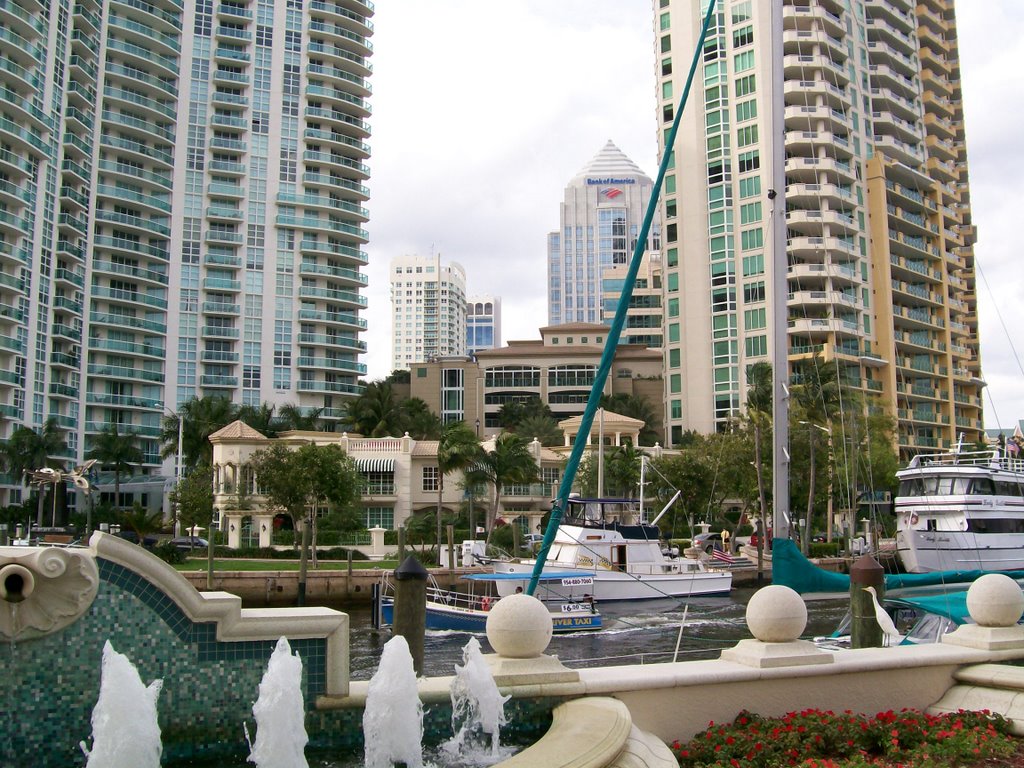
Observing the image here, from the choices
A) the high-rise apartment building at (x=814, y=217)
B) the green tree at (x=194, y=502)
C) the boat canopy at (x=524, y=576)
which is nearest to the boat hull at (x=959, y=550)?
the boat canopy at (x=524, y=576)

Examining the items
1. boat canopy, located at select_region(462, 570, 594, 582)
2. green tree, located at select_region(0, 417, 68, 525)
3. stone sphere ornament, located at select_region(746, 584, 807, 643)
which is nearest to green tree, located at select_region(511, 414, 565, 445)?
green tree, located at select_region(0, 417, 68, 525)

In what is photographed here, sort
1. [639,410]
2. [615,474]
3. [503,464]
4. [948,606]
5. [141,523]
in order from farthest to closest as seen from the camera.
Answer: [639,410]
[615,474]
[503,464]
[141,523]
[948,606]

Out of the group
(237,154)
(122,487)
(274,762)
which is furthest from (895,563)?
(237,154)

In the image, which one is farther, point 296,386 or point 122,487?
point 296,386

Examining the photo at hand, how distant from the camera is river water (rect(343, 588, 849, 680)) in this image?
26.9 m

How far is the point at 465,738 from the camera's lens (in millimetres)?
8586

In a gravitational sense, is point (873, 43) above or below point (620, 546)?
above

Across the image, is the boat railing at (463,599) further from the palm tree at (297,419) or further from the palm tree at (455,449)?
the palm tree at (297,419)

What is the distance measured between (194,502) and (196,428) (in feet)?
75.0

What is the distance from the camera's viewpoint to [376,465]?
6256 cm

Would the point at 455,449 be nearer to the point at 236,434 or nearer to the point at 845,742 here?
the point at 236,434

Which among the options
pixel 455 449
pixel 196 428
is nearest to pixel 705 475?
pixel 455 449

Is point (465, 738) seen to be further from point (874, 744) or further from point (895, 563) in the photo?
point (895, 563)

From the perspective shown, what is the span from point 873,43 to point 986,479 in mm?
63439
